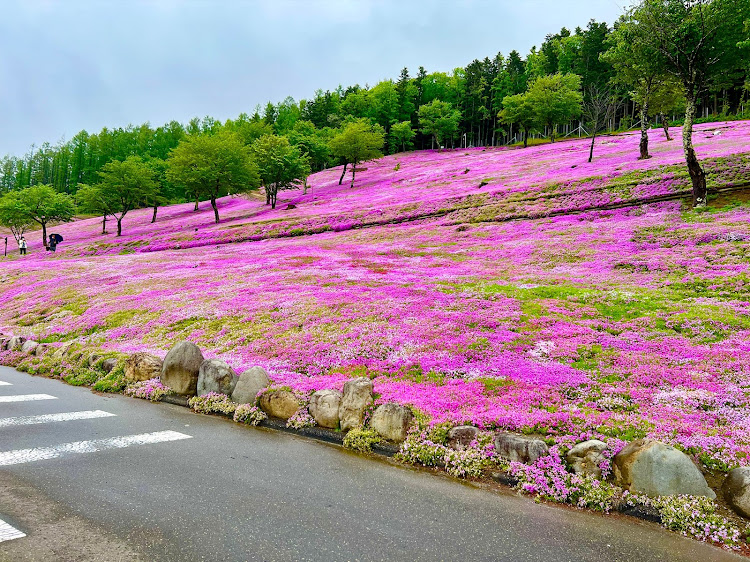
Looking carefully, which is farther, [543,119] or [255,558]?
[543,119]

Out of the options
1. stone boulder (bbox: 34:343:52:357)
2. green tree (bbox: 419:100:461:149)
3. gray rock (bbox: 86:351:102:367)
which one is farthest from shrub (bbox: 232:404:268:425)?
green tree (bbox: 419:100:461:149)

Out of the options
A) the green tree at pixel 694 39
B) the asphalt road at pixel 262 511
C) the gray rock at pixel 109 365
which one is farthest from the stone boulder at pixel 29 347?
the green tree at pixel 694 39

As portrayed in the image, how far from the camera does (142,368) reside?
1079 centimetres

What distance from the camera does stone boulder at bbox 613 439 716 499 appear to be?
5.26m

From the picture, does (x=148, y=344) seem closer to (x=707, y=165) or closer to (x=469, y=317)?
(x=469, y=317)

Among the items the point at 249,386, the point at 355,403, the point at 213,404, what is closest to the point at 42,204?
the point at 213,404

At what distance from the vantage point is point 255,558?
4.19m

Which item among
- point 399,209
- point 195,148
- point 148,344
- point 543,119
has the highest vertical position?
point 543,119

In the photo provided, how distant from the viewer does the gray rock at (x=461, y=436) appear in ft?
22.1

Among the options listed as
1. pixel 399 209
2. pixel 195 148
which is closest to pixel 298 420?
pixel 399 209

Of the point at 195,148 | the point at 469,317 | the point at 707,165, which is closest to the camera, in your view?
the point at 469,317

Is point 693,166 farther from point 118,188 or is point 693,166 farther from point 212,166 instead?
point 118,188

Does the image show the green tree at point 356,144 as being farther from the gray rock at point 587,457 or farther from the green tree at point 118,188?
the gray rock at point 587,457

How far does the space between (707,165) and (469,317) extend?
29551 mm
